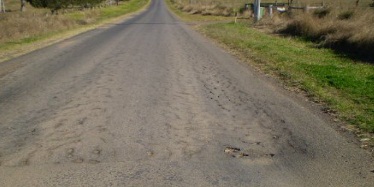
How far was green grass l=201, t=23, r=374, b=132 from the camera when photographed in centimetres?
657

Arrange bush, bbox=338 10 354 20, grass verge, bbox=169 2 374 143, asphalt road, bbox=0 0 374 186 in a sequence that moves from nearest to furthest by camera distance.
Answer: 1. asphalt road, bbox=0 0 374 186
2. grass verge, bbox=169 2 374 143
3. bush, bbox=338 10 354 20

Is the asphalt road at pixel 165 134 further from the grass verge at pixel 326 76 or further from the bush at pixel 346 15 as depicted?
the bush at pixel 346 15

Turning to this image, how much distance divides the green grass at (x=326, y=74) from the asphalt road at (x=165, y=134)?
0.59 metres

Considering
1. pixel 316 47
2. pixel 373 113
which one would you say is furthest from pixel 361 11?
pixel 373 113

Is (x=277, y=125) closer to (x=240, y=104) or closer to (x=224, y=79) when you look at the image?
(x=240, y=104)

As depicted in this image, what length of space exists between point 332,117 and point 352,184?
2374 mm

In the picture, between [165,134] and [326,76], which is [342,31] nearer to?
[326,76]

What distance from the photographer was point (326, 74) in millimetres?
9461

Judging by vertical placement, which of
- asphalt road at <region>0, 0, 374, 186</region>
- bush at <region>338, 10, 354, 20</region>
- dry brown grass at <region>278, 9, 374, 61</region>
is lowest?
asphalt road at <region>0, 0, 374, 186</region>

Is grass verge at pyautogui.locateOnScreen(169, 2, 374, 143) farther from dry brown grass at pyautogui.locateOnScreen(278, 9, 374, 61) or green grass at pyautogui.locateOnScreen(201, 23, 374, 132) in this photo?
dry brown grass at pyautogui.locateOnScreen(278, 9, 374, 61)

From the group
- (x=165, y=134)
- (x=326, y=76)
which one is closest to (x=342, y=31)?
(x=326, y=76)

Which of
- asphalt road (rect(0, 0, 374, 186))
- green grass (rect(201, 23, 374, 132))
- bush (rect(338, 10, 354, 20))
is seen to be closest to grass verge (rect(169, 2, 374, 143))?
green grass (rect(201, 23, 374, 132))

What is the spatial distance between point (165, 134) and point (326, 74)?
5634mm

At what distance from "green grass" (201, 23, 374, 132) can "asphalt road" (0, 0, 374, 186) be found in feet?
1.93
